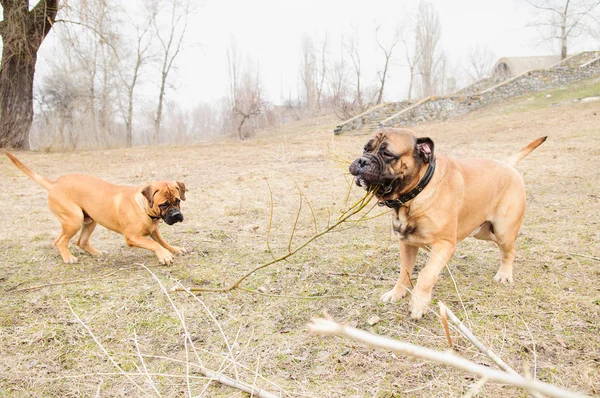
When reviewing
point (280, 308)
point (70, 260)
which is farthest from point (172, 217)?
point (280, 308)

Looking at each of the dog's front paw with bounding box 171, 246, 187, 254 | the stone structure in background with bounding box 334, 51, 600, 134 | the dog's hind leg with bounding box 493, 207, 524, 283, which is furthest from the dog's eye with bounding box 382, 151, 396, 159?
the stone structure in background with bounding box 334, 51, 600, 134

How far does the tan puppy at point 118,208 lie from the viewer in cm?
493

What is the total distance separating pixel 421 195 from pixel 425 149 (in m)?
0.36

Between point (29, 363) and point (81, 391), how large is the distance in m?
0.60

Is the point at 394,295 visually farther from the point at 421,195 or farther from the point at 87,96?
the point at 87,96

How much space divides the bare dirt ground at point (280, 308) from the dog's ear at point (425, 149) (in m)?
0.61

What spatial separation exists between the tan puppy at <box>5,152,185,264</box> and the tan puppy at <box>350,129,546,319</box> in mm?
2672

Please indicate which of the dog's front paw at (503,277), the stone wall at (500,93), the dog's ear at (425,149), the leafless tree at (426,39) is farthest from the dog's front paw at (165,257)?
the leafless tree at (426,39)

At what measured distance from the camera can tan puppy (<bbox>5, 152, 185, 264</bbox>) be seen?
493 cm

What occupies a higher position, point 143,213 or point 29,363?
point 143,213

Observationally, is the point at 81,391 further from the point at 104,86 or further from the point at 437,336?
the point at 104,86

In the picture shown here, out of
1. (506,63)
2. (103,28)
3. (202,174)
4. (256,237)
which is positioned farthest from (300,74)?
(256,237)

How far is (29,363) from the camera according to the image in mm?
2873

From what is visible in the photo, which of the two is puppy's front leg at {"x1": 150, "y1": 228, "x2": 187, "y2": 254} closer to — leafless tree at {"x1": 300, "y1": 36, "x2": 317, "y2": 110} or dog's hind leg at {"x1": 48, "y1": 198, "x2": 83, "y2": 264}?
dog's hind leg at {"x1": 48, "y1": 198, "x2": 83, "y2": 264}
